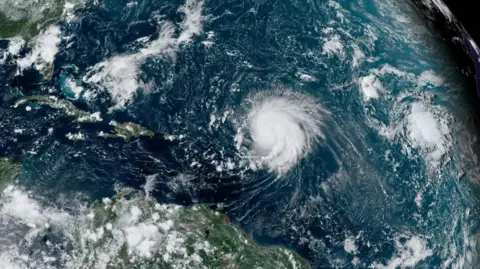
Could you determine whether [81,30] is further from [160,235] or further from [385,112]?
[385,112]

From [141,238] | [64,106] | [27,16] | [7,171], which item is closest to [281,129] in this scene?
[141,238]

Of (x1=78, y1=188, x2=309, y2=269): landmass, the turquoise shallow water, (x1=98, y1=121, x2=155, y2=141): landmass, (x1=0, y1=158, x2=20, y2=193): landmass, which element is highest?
the turquoise shallow water

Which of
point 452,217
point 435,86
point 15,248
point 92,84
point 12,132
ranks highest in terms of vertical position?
point 435,86

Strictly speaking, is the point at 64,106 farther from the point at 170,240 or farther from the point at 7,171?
the point at 170,240

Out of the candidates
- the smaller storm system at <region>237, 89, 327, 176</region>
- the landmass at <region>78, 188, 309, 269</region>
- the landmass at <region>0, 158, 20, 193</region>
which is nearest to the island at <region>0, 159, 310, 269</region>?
the landmass at <region>78, 188, 309, 269</region>

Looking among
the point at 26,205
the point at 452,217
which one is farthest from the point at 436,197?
the point at 26,205

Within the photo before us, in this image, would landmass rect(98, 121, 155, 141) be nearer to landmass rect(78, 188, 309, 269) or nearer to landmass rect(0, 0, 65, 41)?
landmass rect(78, 188, 309, 269)
